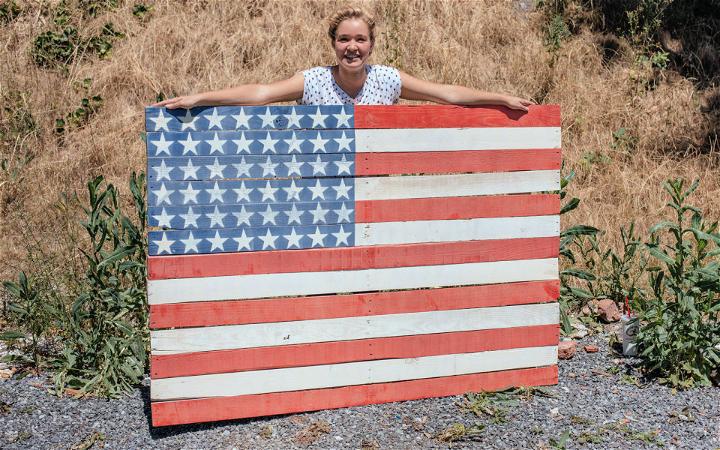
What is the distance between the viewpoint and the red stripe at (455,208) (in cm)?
422

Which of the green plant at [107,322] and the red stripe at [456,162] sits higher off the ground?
the red stripe at [456,162]

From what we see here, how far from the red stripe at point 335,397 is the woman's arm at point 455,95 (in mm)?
1539

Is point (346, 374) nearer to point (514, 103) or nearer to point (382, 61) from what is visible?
point (514, 103)

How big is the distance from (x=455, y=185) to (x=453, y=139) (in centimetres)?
25

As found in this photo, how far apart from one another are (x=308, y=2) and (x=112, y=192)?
5.89 m

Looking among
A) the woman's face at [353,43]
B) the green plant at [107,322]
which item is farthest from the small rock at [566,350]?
the green plant at [107,322]

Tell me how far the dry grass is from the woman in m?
3.21

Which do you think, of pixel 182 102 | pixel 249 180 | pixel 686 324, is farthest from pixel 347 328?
pixel 686 324

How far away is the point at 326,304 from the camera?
4211 mm

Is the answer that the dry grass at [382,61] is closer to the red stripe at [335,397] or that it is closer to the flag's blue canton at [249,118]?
the red stripe at [335,397]

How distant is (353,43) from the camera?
14.3 feet

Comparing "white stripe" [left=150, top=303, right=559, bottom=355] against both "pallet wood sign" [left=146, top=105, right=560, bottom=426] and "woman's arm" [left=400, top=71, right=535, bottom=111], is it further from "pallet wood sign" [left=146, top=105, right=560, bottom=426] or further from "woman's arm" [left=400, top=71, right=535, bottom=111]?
"woman's arm" [left=400, top=71, right=535, bottom=111]

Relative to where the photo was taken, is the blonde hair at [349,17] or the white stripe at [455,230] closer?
the white stripe at [455,230]

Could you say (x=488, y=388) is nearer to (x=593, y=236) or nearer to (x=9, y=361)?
(x=593, y=236)
